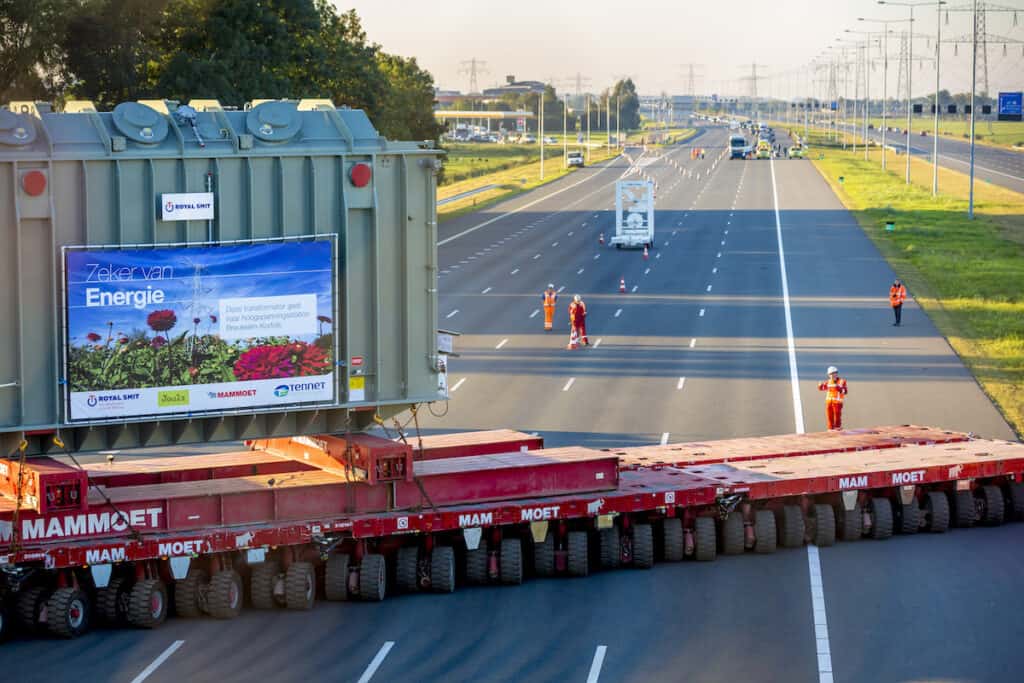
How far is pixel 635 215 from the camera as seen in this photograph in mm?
76438

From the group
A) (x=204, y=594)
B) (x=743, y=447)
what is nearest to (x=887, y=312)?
(x=743, y=447)

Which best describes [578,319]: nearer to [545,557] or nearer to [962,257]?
[545,557]

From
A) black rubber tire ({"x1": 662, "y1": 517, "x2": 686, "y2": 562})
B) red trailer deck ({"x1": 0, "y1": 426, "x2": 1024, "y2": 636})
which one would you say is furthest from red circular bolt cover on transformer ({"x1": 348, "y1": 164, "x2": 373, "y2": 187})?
black rubber tire ({"x1": 662, "y1": 517, "x2": 686, "y2": 562})

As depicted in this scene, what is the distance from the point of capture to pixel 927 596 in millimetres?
20562

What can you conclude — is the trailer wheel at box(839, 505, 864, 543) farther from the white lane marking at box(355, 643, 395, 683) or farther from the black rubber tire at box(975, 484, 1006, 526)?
the white lane marking at box(355, 643, 395, 683)

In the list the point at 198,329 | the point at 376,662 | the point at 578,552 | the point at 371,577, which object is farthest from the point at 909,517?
the point at 198,329

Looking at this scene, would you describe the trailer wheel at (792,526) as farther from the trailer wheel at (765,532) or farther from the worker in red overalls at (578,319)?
the worker in red overalls at (578,319)

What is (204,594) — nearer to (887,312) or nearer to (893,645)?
(893,645)

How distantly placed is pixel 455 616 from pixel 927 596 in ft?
19.8

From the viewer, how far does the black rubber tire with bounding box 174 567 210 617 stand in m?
18.8

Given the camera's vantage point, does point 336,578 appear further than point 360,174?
Yes

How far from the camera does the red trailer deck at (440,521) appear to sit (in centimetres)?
1812

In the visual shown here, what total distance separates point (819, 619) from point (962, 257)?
54.3 meters

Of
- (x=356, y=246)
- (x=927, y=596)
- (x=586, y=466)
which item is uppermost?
(x=356, y=246)
